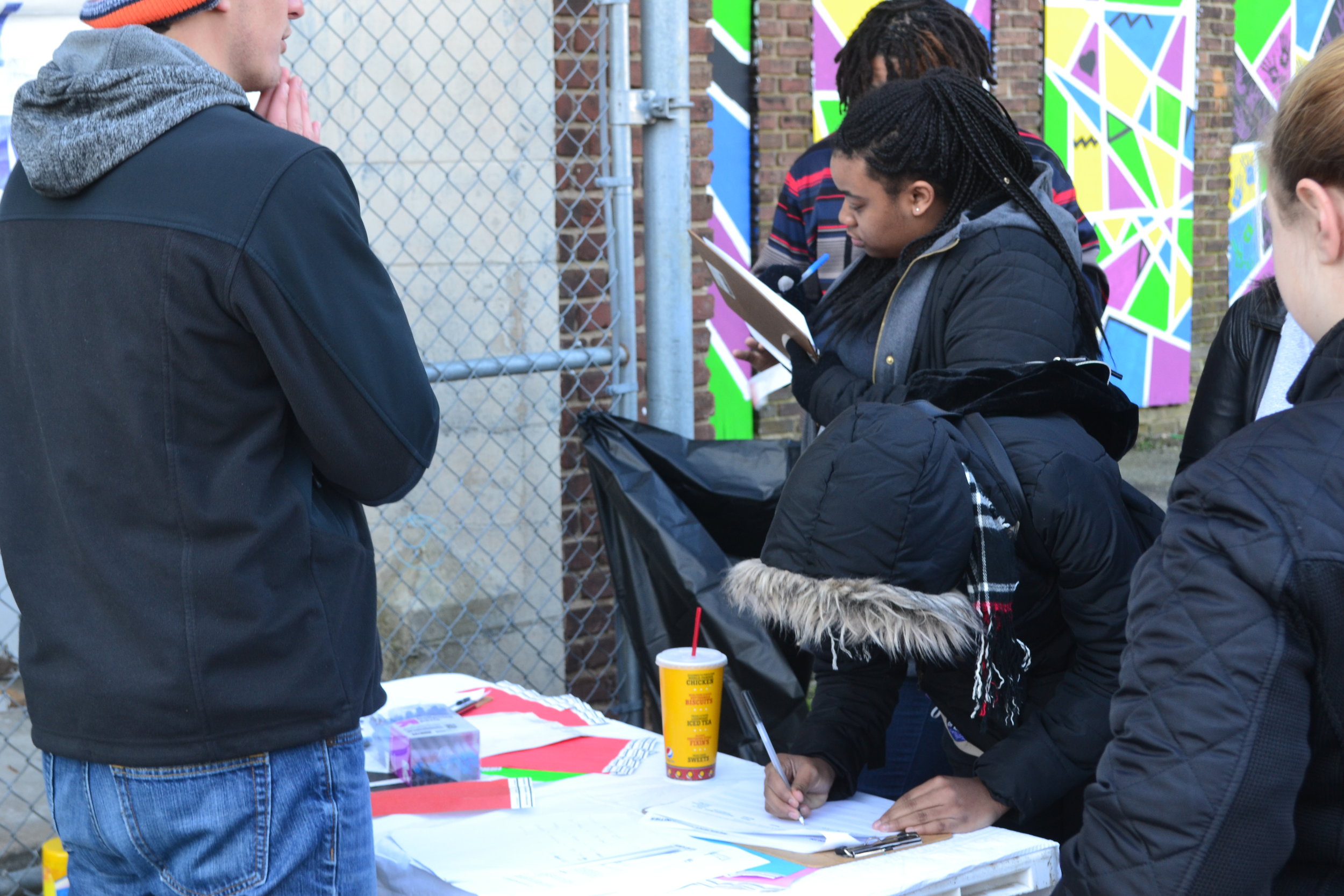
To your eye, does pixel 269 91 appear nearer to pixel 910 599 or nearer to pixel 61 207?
pixel 61 207

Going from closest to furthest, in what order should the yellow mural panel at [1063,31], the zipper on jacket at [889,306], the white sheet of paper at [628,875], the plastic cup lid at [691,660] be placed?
the white sheet of paper at [628,875], the plastic cup lid at [691,660], the zipper on jacket at [889,306], the yellow mural panel at [1063,31]

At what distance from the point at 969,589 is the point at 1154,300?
22.2 ft

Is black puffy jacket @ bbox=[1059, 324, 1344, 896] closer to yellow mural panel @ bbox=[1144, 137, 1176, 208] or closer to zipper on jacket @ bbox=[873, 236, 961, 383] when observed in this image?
zipper on jacket @ bbox=[873, 236, 961, 383]

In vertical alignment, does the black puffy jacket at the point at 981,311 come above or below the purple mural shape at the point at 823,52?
below

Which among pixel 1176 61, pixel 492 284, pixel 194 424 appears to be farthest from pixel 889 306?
pixel 1176 61

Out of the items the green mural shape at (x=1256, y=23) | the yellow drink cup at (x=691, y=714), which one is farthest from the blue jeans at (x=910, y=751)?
the green mural shape at (x=1256, y=23)

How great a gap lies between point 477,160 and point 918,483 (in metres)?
2.31

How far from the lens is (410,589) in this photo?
372 centimetres

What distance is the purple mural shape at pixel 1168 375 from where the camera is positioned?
8.04 metres

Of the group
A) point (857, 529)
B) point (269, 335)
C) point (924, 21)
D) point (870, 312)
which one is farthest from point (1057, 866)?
point (924, 21)

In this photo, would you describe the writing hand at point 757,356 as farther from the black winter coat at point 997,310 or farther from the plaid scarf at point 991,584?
the plaid scarf at point 991,584

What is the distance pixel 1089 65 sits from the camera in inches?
287

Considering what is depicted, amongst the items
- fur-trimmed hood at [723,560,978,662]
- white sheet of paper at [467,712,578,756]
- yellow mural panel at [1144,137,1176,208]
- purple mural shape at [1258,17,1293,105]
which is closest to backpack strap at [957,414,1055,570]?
fur-trimmed hood at [723,560,978,662]

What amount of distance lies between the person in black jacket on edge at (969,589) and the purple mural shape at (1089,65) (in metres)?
5.85
